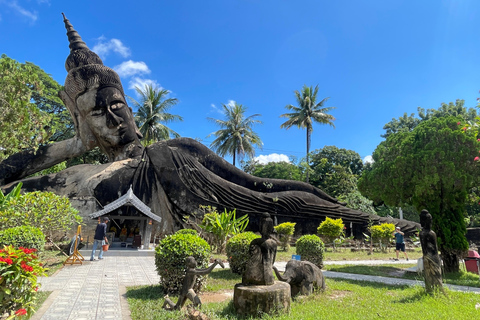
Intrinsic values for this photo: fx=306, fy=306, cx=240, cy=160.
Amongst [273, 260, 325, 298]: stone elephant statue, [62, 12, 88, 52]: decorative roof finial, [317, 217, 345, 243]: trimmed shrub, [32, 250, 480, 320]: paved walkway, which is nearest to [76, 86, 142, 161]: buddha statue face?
[62, 12, 88, 52]: decorative roof finial

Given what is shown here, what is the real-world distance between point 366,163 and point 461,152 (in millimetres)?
25124

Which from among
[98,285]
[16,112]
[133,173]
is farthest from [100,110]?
[98,285]

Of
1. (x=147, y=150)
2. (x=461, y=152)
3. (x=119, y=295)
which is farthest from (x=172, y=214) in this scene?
(x=461, y=152)

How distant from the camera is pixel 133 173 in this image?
45.2 ft

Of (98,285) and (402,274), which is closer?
(98,285)

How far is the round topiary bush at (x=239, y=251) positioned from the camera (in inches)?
287

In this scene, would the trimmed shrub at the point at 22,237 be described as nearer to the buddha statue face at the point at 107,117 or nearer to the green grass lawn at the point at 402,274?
the green grass lawn at the point at 402,274

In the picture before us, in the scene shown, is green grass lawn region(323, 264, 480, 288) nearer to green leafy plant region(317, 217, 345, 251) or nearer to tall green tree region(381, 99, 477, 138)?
green leafy plant region(317, 217, 345, 251)

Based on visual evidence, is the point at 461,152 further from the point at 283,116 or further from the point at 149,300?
the point at 283,116

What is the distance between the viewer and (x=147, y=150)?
14.7 metres

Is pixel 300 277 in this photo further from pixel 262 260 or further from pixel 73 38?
pixel 73 38

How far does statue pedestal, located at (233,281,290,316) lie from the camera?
12.9 feet

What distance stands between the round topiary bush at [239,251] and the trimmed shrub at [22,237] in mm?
4314

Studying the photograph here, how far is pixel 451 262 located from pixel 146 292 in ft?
25.6
